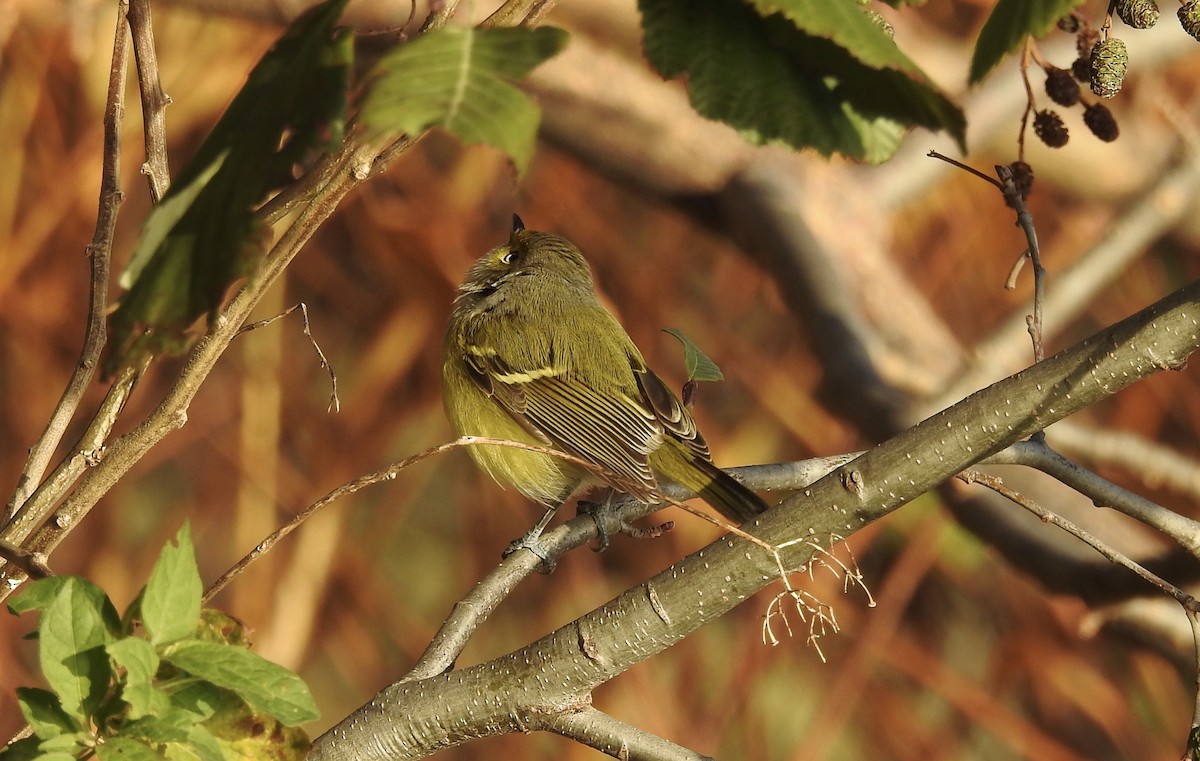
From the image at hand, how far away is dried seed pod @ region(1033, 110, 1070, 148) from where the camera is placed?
3.05ft

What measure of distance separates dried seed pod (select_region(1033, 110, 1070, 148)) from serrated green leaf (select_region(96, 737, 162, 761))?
0.79m

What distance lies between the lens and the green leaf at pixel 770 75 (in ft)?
1.51

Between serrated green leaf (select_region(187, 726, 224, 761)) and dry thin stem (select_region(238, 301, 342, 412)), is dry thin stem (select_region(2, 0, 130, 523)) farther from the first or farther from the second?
serrated green leaf (select_region(187, 726, 224, 761))

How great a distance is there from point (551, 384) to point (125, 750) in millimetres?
1174

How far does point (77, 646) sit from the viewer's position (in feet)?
1.76

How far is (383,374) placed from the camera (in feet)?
8.09

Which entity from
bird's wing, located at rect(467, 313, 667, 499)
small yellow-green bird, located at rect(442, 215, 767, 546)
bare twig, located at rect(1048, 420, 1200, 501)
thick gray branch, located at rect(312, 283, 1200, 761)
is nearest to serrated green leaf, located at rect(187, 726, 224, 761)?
thick gray branch, located at rect(312, 283, 1200, 761)

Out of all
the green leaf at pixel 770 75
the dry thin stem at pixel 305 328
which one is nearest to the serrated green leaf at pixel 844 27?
the green leaf at pixel 770 75

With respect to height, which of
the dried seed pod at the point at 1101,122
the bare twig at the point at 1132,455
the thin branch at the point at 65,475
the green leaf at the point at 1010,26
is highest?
the green leaf at the point at 1010,26

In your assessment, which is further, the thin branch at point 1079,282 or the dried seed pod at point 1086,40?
the thin branch at point 1079,282

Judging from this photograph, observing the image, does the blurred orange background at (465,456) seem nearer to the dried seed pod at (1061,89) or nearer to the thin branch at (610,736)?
the dried seed pod at (1061,89)

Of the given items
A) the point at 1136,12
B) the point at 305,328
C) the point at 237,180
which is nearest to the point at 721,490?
the point at 305,328

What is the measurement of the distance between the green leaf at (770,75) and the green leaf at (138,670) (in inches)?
13.4

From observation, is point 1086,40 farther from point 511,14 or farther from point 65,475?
point 65,475
